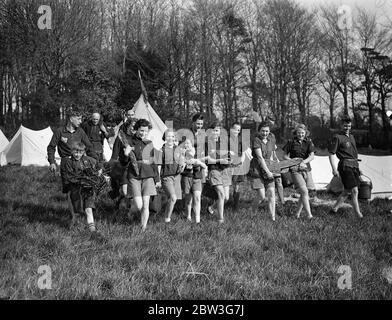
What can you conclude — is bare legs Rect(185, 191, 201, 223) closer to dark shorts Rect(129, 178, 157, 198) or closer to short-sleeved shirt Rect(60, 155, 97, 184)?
dark shorts Rect(129, 178, 157, 198)

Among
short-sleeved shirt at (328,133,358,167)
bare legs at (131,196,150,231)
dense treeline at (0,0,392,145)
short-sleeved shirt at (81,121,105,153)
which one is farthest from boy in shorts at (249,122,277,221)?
dense treeline at (0,0,392,145)

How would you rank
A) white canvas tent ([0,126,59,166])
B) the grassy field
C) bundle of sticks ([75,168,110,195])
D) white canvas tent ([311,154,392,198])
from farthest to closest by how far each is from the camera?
white canvas tent ([0,126,59,166]) < white canvas tent ([311,154,392,198]) < bundle of sticks ([75,168,110,195]) < the grassy field

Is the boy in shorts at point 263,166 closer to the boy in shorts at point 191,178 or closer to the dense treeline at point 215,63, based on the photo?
the boy in shorts at point 191,178

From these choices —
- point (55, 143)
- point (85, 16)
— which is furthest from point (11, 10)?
point (55, 143)

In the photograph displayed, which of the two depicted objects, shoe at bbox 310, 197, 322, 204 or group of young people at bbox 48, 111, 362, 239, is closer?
group of young people at bbox 48, 111, 362, 239

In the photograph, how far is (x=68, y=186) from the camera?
16.9ft

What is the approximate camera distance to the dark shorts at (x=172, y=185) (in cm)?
543

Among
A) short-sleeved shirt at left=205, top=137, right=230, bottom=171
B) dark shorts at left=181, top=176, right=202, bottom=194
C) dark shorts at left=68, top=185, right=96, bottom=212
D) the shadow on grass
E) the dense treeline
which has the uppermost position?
the dense treeline

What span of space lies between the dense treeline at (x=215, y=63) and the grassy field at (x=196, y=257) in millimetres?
18479

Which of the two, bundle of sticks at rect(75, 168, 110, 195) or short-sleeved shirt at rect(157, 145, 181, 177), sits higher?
short-sleeved shirt at rect(157, 145, 181, 177)

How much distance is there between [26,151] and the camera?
13.7 meters

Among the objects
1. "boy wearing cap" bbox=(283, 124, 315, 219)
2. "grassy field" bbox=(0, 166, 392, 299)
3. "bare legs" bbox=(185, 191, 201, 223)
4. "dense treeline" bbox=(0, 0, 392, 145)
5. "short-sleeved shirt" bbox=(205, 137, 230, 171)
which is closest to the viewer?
"grassy field" bbox=(0, 166, 392, 299)

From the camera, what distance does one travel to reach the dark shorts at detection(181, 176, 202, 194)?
18.3ft

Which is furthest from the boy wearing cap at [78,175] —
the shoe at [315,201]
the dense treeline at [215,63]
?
the dense treeline at [215,63]
